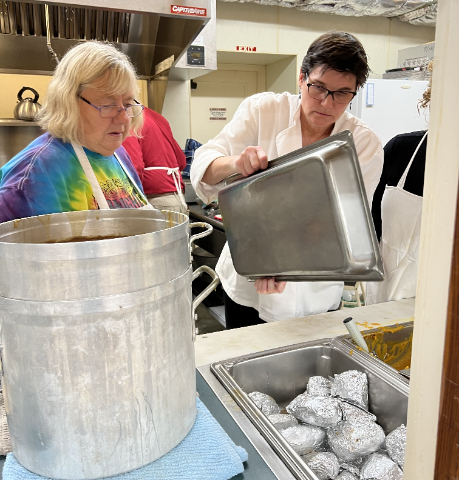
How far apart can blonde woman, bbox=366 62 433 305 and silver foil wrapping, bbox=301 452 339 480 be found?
2.72 ft

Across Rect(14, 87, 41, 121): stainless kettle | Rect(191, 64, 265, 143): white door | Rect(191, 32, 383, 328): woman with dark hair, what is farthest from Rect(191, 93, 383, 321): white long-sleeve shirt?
Rect(191, 64, 265, 143): white door

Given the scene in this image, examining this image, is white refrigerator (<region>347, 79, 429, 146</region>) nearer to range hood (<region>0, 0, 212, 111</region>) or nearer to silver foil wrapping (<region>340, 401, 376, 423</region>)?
range hood (<region>0, 0, 212, 111</region>)

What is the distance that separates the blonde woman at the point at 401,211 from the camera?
146cm

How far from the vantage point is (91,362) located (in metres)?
0.52

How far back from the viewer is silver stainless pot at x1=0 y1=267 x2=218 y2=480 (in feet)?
1.67

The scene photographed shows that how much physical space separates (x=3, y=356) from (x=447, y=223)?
56 cm

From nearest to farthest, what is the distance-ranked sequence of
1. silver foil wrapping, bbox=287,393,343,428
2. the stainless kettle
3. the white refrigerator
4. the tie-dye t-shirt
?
silver foil wrapping, bbox=287,393,343,428 < the tie-dye t-shirt < the stainless kettle < the white refrigerator

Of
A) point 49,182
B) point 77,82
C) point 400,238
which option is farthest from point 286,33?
point 49,182

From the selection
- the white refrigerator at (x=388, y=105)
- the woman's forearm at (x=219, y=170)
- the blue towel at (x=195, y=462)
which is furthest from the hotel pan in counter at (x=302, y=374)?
the white refrigerator at (x=388, y=105)

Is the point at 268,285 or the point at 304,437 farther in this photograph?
the point at 268,285

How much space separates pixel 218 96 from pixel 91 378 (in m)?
4.66

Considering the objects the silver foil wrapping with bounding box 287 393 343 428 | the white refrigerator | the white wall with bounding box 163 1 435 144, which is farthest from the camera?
the white refrigerator

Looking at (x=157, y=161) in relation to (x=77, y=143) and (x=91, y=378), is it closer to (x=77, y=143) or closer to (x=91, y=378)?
(x=77, y=143)

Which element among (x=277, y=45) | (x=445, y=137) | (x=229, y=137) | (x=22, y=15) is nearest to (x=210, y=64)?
(x=22, y=15)
